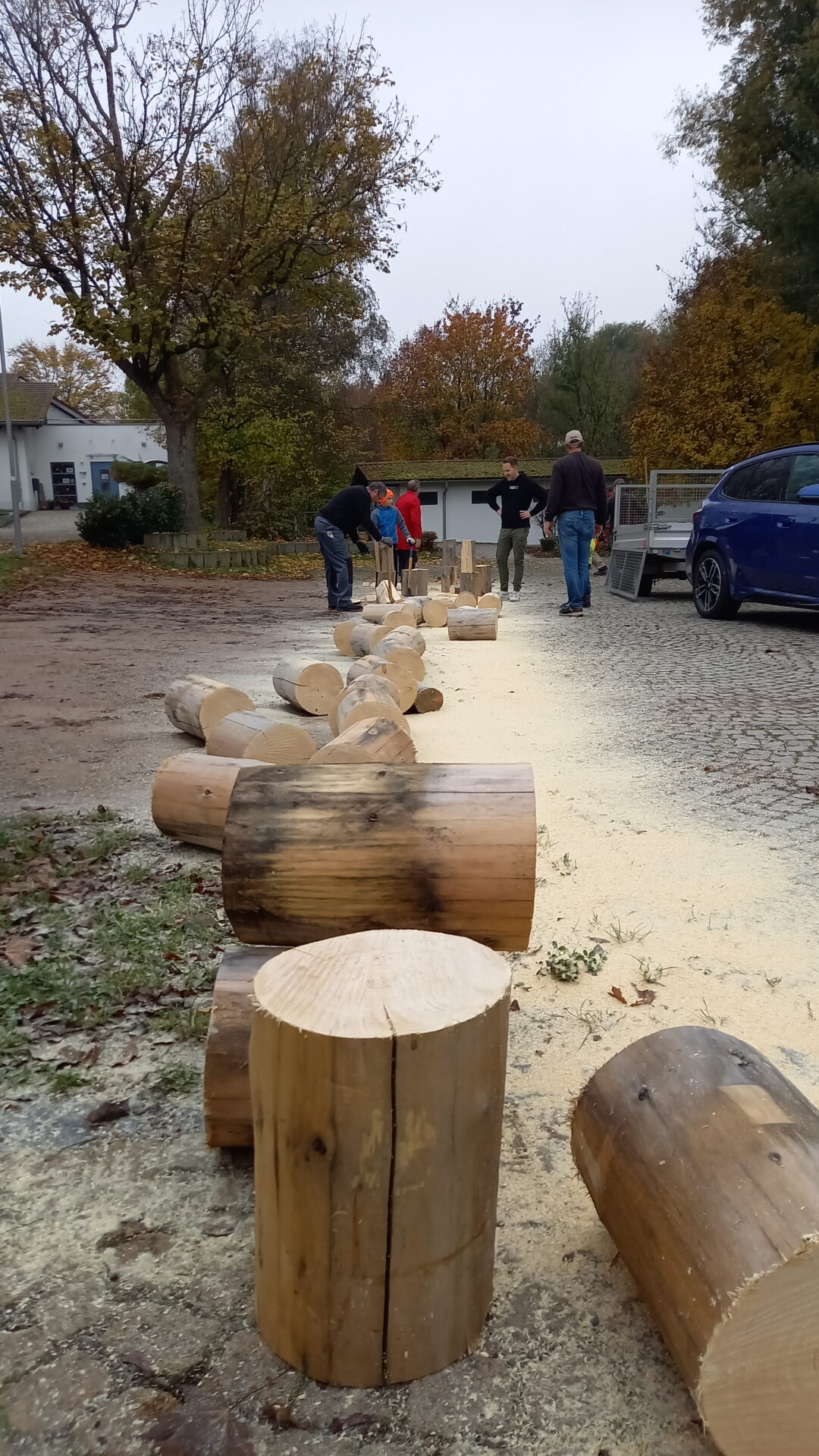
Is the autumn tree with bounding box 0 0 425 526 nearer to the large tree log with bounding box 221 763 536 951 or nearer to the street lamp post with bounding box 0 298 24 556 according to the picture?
the street lamp post with bounding box 0 298 24 556

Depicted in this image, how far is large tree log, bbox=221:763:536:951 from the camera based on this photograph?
2.41 meters

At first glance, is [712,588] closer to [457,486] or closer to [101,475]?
[457,486]

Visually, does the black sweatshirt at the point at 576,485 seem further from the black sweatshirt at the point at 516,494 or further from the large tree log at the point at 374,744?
the large tree log at the point at 374,744

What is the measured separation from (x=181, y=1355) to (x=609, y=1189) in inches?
30.6

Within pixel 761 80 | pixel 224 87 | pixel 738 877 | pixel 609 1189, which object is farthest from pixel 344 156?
pixel 609 1189

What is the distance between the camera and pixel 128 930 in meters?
3.18

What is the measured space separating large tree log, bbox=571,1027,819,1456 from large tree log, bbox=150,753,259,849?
2195 millimetres

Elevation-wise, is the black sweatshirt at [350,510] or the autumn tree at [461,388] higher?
the autumn tree at [461,388]

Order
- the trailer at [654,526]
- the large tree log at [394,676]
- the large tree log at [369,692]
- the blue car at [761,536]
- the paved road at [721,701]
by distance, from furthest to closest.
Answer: the trailer at [654,526]
the blue car at [761,536]
the large tree log at [394,676]
the large tree log at [369,692]
the paved road at [721,701]

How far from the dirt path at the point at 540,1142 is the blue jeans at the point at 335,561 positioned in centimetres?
635

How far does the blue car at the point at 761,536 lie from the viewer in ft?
31.3

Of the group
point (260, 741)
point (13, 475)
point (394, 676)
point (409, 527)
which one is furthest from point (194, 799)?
point (13, 475)

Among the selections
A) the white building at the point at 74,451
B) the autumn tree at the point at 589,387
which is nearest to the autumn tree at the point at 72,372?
the white building at the point at 74,451

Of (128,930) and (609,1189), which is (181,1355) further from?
(128,930)
